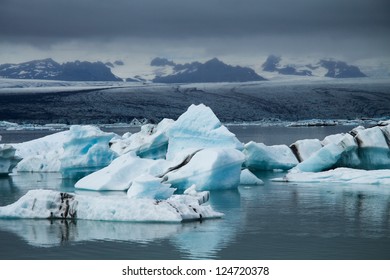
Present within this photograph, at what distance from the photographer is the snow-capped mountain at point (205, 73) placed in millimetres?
147875

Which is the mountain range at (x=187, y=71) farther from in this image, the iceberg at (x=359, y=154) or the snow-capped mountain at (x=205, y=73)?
the iceberg at (x=359, y=154)

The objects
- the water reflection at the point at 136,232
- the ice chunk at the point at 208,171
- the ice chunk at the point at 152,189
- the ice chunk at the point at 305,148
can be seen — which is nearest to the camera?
the water reflection at the point at 136,232

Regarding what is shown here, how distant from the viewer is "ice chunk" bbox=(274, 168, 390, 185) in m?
15.2

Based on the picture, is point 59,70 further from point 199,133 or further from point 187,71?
point 199,133

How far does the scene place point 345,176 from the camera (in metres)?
15.6

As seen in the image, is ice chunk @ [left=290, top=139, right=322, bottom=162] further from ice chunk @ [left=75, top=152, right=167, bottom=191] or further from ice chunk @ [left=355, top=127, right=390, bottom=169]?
ice chunk @ [left=75, top=152, right=167, bottom=191]

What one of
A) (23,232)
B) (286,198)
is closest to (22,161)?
(286,198)

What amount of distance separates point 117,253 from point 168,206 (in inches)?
74.9

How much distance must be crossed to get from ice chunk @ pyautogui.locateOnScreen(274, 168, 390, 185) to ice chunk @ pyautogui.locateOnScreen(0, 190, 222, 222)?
5.63 m

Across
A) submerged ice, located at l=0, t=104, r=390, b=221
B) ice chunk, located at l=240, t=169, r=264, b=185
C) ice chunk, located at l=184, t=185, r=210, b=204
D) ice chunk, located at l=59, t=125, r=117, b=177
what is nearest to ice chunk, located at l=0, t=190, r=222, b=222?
submerged ice, located at l=0, t=104, r=390, b=221

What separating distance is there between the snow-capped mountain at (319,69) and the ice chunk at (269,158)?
375 ft

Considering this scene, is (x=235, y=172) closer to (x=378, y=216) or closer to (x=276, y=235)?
(x=378, y=216)

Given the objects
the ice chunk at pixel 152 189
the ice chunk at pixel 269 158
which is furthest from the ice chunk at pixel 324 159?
the ice chunk at pixel 152 189

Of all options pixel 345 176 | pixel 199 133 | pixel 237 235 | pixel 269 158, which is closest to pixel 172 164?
pixel 199 133
